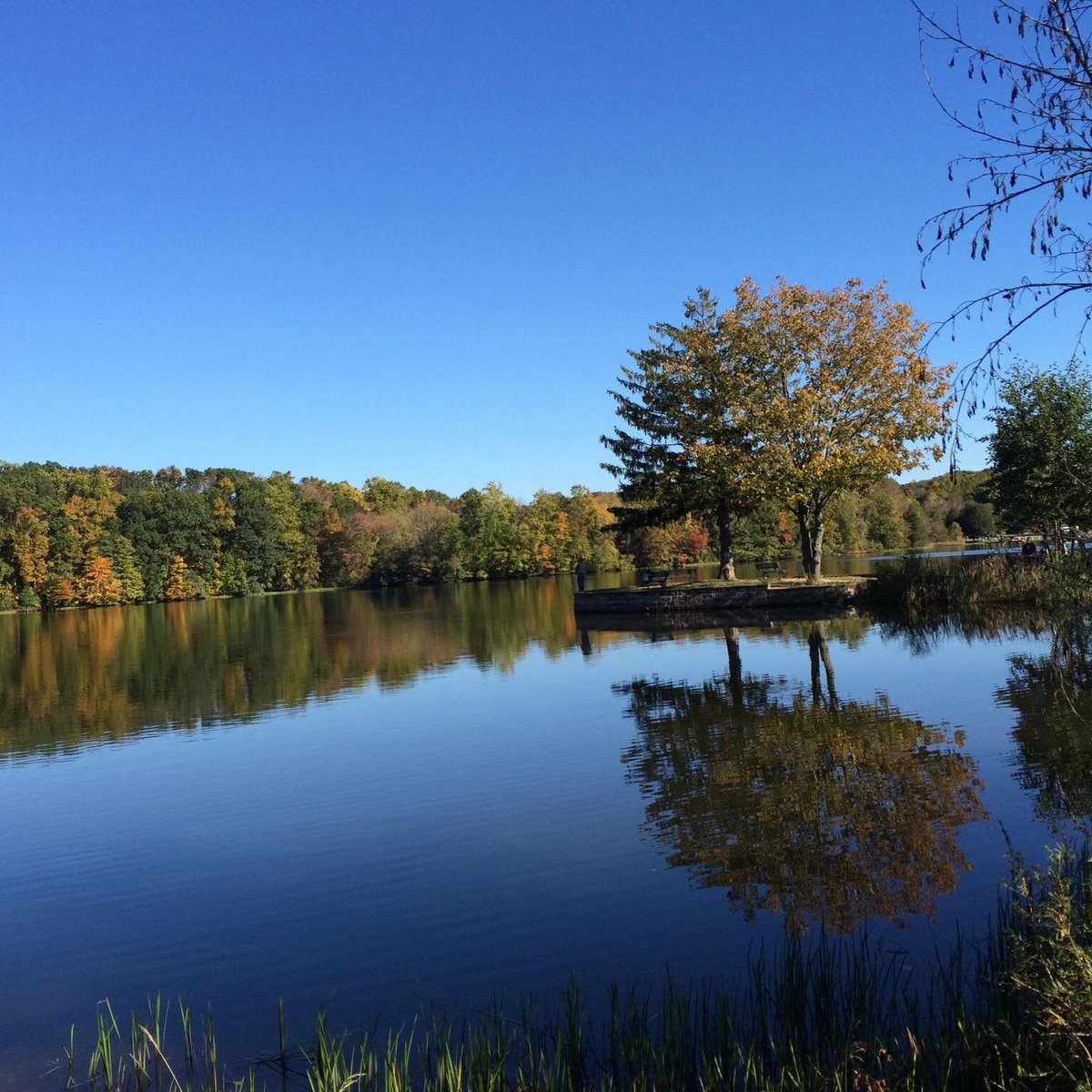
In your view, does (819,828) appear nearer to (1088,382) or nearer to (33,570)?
(1088,382)

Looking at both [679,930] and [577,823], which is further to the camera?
[577,823]

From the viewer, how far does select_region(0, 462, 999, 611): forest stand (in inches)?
→ 3017

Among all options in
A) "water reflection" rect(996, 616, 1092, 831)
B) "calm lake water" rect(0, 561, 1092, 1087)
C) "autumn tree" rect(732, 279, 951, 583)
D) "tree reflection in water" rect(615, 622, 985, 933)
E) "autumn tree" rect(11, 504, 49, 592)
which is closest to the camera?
"calm lake water" rect(0, 561, 1092, 1087)

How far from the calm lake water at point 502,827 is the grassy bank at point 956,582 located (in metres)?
7.47

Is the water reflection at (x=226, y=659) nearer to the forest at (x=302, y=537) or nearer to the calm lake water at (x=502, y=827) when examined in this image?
the calm lake water at (x=502, y=827)

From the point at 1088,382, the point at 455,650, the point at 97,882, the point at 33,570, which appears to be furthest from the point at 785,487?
the point at 33,570

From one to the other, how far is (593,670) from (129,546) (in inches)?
2777

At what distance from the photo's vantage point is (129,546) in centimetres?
8056

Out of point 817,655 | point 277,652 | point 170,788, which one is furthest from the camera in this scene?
point 277,652

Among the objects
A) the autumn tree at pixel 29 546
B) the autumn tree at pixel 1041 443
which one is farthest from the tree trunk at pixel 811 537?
the autumn tree at pixel 29 546

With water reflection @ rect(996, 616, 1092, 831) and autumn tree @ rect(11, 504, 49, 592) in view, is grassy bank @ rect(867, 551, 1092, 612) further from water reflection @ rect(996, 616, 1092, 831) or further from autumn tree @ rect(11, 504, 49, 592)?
autumn tree @ rect(11, 504, 49, 592)

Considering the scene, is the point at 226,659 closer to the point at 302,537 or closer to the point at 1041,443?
the point at 1041,443

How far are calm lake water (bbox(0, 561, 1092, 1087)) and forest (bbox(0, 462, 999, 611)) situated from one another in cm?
5973

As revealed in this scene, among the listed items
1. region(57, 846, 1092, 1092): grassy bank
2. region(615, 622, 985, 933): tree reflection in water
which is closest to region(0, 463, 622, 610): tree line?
region(615, 622, 985, 933): tree reflection in water
